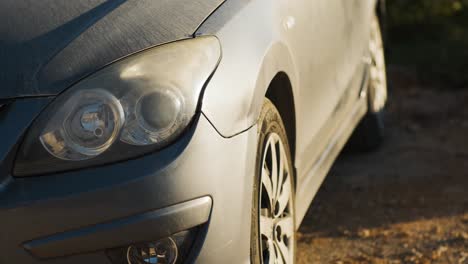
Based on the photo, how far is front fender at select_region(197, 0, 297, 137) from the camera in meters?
2.96

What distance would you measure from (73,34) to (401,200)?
2.65m

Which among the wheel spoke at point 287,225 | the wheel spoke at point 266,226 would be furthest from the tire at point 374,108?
the wheel spoke at point 266,226

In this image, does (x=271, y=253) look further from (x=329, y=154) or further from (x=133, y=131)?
(x=329, y=154)

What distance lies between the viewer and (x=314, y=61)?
4.11 m

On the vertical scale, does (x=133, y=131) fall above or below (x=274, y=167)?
above

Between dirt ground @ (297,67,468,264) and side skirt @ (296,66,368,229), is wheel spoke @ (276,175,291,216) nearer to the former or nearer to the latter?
side skirt @ (296,66,368,229)

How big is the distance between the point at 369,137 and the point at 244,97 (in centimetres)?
318

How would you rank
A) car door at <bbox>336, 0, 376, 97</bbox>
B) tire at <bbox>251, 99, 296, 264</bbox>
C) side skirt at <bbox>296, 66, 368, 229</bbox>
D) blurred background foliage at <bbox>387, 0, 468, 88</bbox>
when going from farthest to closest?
blurred background foliage at <bbox>387, 0, 468, 88</bbox> < car door at <bbox>336, 0, 376, 97</bbox> < side skirt at <bbox>296, 66, 368, 229</bbox> < tire at <bbox>251, 99, 296, 264</bbox>

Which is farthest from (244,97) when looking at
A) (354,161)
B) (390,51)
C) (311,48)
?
(390,51)

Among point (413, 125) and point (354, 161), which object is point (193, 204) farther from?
point (413, 125)

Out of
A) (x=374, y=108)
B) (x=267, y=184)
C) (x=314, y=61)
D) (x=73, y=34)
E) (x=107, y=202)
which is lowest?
(x=374, y=108)

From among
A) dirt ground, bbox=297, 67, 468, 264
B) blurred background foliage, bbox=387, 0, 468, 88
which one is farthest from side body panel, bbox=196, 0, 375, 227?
blurred background foliage, bbox=387, 0, 468, 88

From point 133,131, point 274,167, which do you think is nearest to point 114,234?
point 133,131

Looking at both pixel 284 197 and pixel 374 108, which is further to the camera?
pixel 374 108
